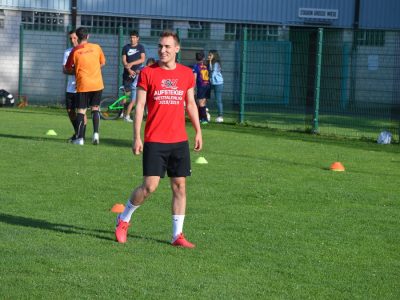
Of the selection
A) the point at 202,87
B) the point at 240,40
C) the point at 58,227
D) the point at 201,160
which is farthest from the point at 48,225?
the point at 240,40

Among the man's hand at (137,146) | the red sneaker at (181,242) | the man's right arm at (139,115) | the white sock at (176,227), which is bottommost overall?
the red sneaker at (181,242)

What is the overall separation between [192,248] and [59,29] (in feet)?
87.6

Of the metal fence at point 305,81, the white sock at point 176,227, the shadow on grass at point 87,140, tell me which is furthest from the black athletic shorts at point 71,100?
the white sock at point 176,227

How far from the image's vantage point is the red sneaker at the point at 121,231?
8859mm

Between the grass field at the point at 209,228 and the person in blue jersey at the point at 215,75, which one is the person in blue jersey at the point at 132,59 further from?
the grass field at the point at 209,228

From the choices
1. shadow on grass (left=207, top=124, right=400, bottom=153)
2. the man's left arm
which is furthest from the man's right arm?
shadow on grass (left=207, top=124, right=400, bottom=153)

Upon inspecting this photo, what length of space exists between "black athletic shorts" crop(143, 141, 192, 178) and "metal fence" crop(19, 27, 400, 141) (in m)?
13.1

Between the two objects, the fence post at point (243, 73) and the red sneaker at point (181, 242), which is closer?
the red sneaker at point (181, 242)

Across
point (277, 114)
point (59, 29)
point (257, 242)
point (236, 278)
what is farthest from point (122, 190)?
point (59, 29)

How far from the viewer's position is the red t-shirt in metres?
8.76

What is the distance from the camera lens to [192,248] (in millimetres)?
→ 8742

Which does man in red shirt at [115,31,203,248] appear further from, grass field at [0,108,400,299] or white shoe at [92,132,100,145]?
white shoe at [92,132,100,145]

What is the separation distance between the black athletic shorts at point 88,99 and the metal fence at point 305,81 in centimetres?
668

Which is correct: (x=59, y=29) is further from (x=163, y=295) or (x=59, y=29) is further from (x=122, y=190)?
(x=163, y=295)
